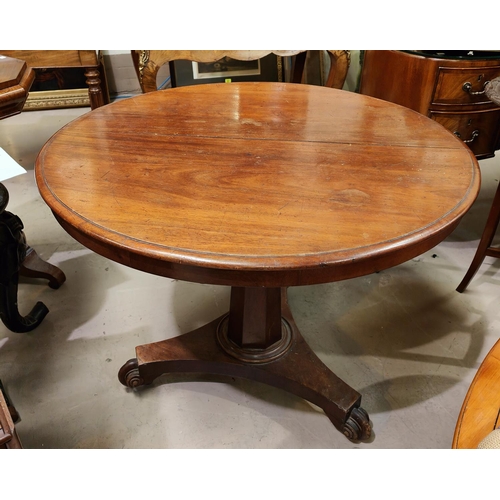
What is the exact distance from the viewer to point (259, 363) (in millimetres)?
1466

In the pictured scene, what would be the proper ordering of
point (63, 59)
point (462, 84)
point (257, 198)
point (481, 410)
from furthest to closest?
point (63, 59), point (462, 84), point (257, 198), point (481, 410)

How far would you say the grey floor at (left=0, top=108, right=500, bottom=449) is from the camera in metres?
1.40

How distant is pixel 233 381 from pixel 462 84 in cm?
146

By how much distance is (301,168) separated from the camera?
1.12 meters

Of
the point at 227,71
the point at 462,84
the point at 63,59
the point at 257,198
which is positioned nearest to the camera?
the point at 257,198

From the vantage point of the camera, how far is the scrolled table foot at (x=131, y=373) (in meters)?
1.49

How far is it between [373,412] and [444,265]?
3.05 feet

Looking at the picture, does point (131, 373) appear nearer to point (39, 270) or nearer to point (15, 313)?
point (15, 313)

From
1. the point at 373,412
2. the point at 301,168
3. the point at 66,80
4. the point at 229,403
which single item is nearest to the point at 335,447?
the point at 373,412

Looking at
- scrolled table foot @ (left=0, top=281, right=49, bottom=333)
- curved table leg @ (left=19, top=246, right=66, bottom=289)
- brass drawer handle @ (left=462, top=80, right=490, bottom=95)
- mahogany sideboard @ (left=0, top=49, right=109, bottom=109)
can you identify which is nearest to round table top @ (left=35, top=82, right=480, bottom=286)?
brass drawer handle @ (left=462, top=80, right=490, bottom=95)

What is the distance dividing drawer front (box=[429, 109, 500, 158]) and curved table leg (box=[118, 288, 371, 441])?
111 centimetres

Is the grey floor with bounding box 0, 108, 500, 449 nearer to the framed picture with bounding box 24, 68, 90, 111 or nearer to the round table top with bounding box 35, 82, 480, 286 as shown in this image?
the round table top with bounding box 35, 82, 480, 286

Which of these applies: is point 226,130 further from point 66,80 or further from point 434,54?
point 66,80

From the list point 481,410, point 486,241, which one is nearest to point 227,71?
point 486,241
